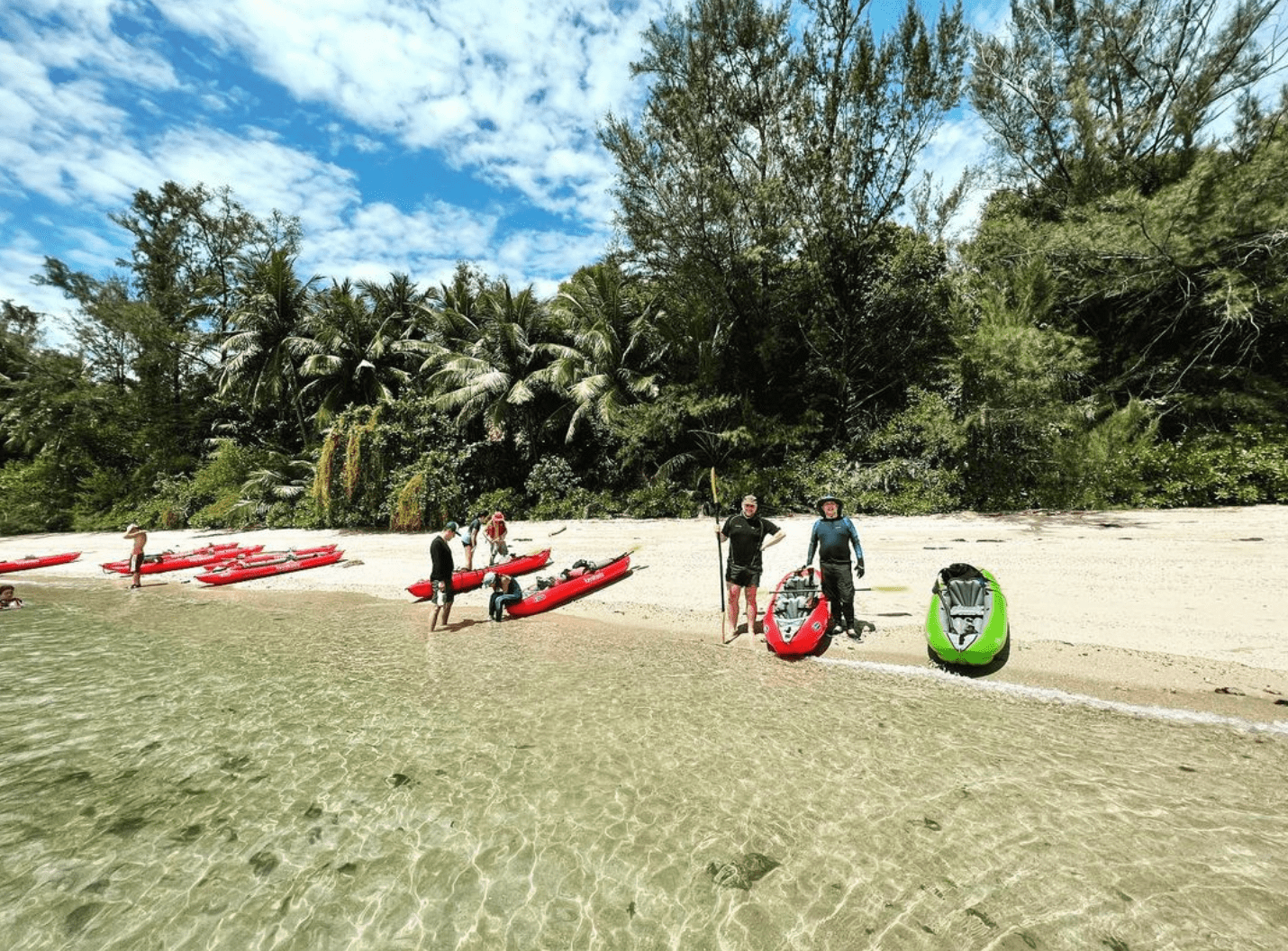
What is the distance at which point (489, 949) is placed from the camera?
3152 mm

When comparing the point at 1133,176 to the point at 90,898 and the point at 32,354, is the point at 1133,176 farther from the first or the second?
the point at 32,354

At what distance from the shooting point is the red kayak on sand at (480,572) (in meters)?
11.1

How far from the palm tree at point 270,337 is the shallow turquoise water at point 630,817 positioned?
21716 mm

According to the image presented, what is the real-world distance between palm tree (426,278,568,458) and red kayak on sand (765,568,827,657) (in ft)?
48.1

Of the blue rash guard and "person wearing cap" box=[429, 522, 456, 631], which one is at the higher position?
the blue rash guard

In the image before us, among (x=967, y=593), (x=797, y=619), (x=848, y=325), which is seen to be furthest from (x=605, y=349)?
(x=967, y=593)

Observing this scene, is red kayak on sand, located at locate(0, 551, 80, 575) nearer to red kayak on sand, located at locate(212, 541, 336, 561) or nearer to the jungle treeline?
the jungle treeline

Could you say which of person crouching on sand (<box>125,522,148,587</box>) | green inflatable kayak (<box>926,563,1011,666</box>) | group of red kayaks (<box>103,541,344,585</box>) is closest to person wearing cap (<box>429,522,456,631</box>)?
green inflatable kayak (<box>926,563,1011,666</box>)

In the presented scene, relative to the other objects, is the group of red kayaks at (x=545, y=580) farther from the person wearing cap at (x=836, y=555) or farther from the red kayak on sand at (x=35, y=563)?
the red kayak on sand at (x=35, y=563)

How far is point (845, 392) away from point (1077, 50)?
42.0 ft

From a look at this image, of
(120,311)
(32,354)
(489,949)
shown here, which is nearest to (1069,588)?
(489,949)

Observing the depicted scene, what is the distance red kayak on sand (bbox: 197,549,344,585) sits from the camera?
13920mm

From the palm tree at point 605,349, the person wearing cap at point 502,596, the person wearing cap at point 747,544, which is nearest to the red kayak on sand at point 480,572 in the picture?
the person wearing cap at point 502,596

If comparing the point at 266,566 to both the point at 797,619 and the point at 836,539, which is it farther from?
the point at 836,539
